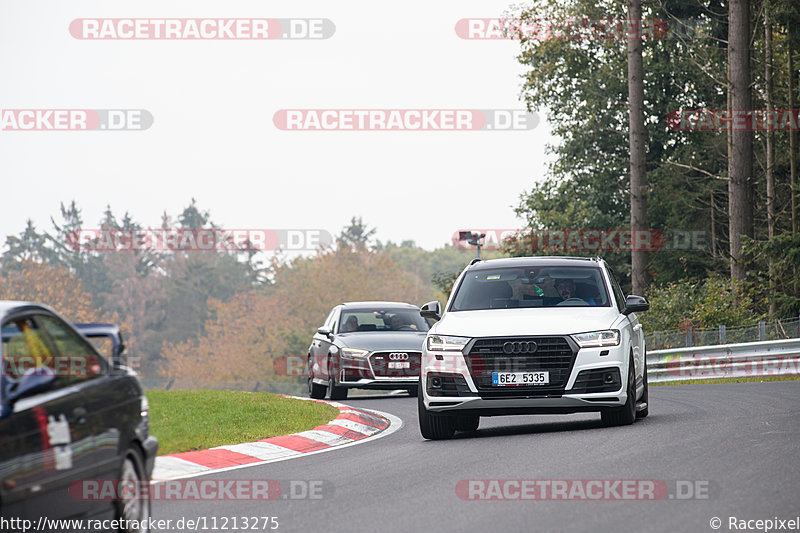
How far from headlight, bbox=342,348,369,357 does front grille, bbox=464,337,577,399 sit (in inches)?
349

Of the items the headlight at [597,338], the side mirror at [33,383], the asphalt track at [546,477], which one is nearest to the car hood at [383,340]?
the asphalt track at [546,477]

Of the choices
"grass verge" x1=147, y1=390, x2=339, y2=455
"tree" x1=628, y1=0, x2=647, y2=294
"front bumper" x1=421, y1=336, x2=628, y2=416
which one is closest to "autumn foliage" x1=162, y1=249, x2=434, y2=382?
"tree" x1=628, y1=0, x2=647, y2=294

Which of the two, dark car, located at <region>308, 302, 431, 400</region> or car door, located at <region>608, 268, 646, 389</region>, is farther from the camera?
dark car, located at <region>308, 302, 431, 400</region>

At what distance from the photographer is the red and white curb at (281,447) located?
10.0 metres

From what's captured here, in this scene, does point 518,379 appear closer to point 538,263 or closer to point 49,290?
point 538,263

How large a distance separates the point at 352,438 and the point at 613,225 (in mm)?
35413

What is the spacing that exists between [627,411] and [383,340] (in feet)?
29.9

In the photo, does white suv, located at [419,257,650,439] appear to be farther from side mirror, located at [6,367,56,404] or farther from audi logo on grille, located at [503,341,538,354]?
side mirror, located at [6,367,56,404]

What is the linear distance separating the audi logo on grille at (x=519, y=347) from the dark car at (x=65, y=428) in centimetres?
541

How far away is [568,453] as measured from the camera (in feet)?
33.4

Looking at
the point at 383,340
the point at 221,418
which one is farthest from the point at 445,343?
the point at 383,340

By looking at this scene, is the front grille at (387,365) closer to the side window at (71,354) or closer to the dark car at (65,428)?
the dark car at (65,428)

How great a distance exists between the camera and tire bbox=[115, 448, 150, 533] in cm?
637

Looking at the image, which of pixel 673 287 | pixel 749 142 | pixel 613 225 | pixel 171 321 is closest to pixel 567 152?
pixel 613 225
